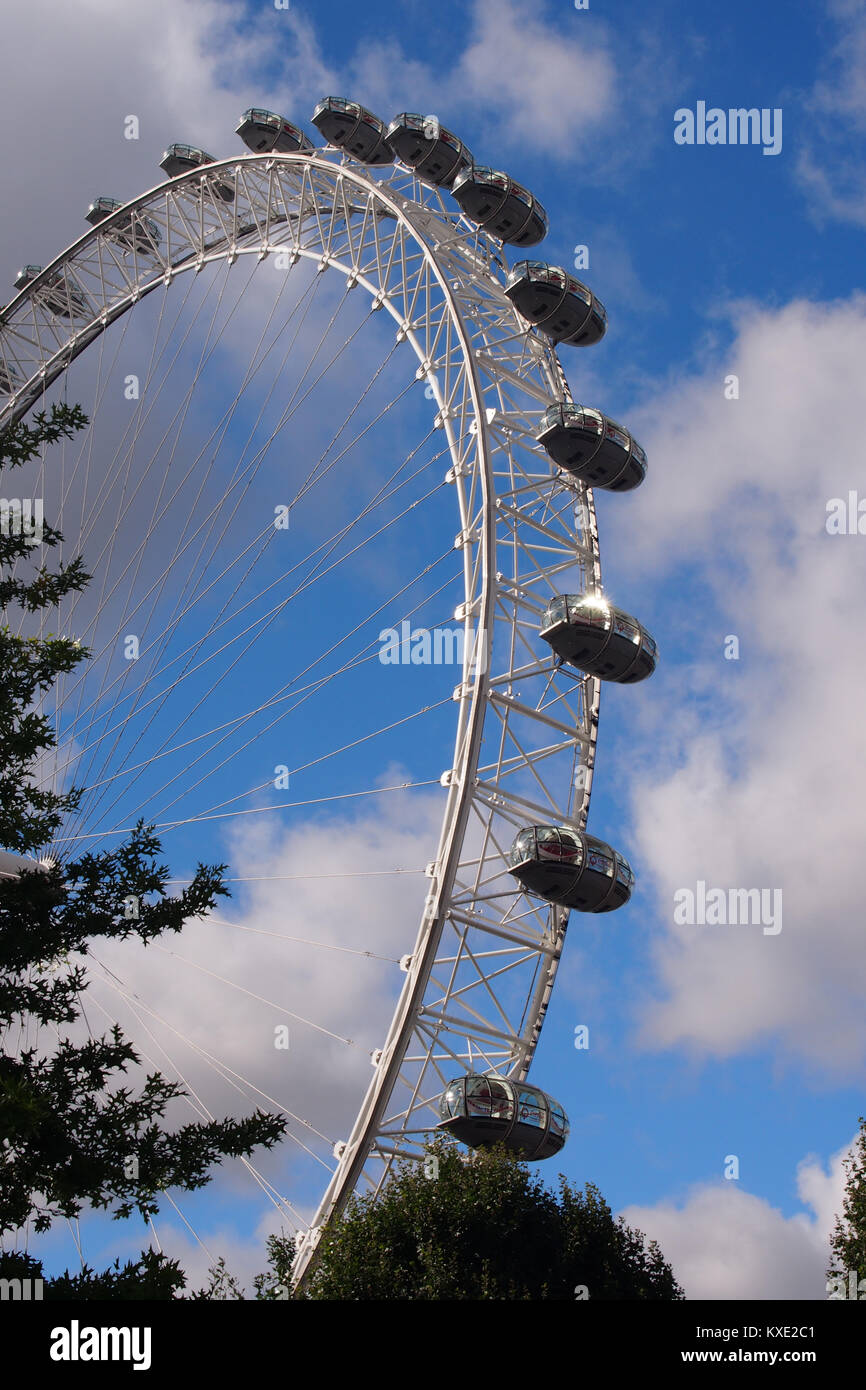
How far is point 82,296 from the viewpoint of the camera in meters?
47.3

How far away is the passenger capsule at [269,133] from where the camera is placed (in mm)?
41781

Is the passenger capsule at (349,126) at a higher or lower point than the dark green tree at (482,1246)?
higher

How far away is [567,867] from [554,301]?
1552 centimetres

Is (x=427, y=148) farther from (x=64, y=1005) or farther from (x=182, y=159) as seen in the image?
(x=64, y=1005)

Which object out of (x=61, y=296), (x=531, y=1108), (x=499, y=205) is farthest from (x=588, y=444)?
(x=61, y=296)

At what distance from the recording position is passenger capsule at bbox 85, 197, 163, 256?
1727 inches

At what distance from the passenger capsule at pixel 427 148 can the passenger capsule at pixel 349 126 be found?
1.23m

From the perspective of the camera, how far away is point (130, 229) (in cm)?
4428

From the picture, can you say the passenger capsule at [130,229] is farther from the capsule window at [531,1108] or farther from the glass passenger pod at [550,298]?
the capsule window at [531,1108]

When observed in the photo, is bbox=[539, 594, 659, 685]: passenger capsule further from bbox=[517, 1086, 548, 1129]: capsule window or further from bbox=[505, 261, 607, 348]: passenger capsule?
bbox=[517, 1086, 548, 1129]: capsule window

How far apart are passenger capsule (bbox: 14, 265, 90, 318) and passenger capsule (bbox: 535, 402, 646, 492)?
21475 millimetres

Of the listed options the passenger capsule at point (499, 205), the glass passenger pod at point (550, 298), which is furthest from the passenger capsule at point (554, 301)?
the passenger capsule at point (499, 205)

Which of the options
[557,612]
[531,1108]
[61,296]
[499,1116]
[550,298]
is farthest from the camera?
[61,296]
